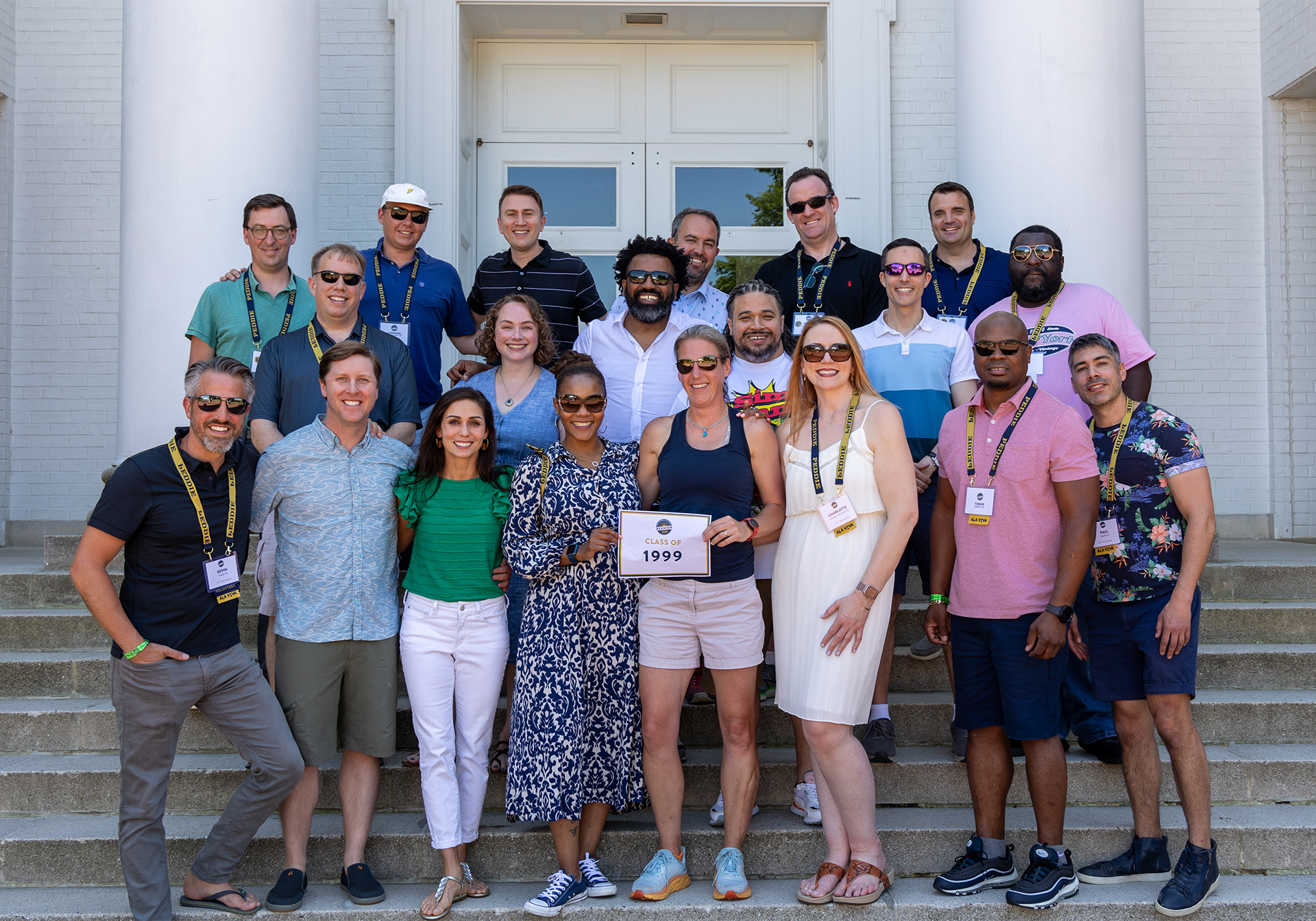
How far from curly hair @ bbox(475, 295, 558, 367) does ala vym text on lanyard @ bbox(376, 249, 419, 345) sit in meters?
0.69

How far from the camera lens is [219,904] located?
3.78 meters

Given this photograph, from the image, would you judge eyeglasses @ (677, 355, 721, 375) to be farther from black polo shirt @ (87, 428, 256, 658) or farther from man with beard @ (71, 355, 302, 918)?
black polo shirt @ (87, 428, 256, 658)

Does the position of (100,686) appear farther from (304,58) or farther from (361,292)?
(304,58)

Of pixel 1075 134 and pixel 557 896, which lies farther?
pixel 1075 134

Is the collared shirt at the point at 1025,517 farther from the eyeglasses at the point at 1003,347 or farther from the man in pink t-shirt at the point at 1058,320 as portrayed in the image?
the man in pink t-shirt at the point at 1058,320

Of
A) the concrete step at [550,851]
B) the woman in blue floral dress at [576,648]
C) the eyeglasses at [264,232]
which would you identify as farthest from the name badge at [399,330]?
the concrete step at [550,851]

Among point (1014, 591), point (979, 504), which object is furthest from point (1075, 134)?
point (1014, 591)

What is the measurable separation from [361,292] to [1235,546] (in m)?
6.08

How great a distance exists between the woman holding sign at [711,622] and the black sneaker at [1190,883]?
150 cm

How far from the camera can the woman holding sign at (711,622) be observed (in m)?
3.85

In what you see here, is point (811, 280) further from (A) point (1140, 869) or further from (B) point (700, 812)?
(A) point (1140, 869)

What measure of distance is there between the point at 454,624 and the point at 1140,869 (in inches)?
109

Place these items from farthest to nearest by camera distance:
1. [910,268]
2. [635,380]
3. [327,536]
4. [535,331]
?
1. [635,380]
2. [910,268]
3. [535,331]
4. [327,536]

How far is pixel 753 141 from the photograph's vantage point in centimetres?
847
